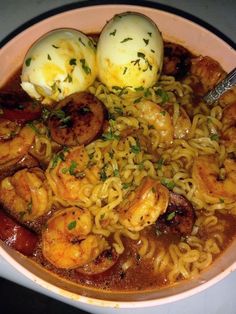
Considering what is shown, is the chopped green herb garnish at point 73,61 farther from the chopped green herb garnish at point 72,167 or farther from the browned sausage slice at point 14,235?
the browned sausage slice at point 14,235

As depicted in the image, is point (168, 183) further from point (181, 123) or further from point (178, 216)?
point (181, 123)

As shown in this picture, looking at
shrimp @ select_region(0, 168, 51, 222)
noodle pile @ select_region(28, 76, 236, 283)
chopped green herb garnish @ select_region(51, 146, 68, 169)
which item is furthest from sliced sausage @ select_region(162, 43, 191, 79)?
shrimp @ select_region(0, 168, 51, 222)

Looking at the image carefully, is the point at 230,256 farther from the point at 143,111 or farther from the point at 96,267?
the point at 143,111

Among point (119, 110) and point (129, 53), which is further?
point (119, 110)

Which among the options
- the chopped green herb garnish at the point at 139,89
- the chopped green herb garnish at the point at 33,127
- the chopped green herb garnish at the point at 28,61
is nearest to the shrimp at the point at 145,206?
the chopped green herb garnish at the point at 139,89

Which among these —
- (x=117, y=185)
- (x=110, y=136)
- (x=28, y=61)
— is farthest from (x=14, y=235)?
(x=28, y=61)

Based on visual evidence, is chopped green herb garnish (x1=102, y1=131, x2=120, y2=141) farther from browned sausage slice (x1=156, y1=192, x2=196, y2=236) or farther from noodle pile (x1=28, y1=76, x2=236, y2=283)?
browned sausage slice (x1=156, y1=192, x2=196, y2=236)

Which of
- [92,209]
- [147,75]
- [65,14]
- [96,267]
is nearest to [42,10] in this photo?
[65,14]
